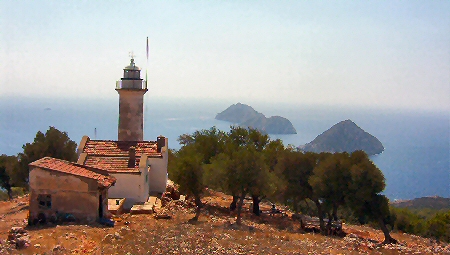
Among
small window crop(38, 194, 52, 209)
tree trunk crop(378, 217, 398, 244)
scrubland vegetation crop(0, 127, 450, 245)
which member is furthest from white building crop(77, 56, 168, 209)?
tree trunk crop(378, 217, 398, 244)

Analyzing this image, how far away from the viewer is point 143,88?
2964 centimetres

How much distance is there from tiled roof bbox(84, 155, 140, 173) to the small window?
581 centimetres

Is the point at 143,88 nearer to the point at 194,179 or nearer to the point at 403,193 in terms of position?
the point at 194,179

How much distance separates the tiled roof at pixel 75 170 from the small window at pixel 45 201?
1.27 metres

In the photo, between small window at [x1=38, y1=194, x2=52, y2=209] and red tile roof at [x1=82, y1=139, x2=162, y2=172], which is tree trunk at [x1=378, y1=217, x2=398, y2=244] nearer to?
red tile roof at [x1=82, y1=139, x2=162, y2=172]

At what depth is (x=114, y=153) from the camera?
81.0 ft

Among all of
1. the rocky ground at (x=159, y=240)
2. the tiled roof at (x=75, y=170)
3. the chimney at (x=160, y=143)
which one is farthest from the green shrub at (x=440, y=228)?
the tiled roof at (x=75, y=170)

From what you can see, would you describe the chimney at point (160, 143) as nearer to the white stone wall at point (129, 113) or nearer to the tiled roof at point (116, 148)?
the tiled roof at point (116, 148)

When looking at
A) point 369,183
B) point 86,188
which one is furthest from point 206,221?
point 369,183

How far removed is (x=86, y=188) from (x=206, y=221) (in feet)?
22.0

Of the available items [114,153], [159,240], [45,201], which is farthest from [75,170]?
[114,153]

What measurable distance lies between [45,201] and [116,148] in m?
9.14

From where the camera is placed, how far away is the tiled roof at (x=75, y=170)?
54.5 ft

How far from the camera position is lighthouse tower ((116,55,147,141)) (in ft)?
96.2
